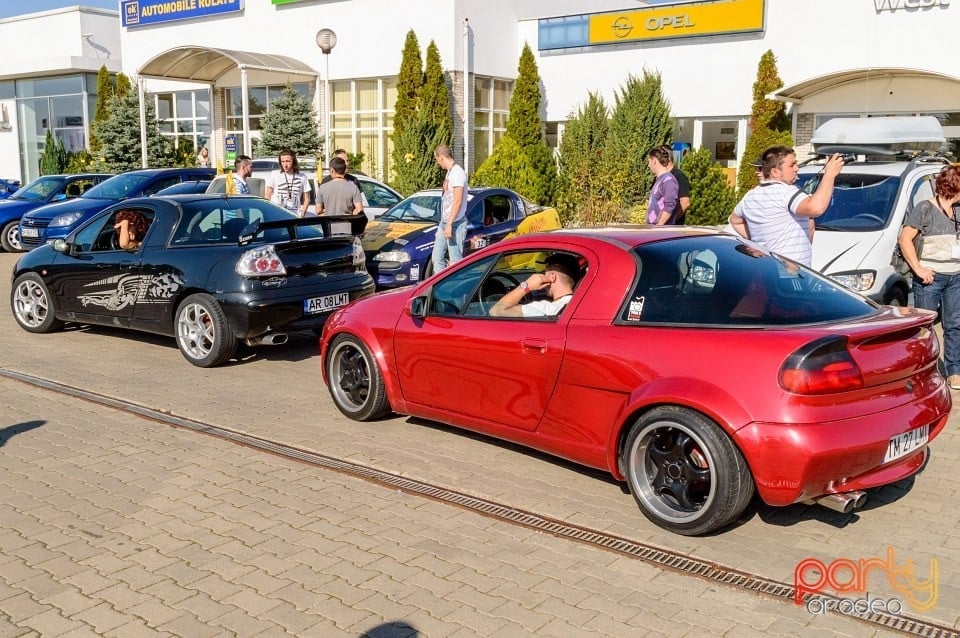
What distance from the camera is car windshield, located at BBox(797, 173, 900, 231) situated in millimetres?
9078

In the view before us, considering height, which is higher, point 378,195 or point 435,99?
point 435,99

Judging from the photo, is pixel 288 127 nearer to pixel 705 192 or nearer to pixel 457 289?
pixel 705 192

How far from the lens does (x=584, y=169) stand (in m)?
16.7

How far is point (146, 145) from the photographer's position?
1185 inches

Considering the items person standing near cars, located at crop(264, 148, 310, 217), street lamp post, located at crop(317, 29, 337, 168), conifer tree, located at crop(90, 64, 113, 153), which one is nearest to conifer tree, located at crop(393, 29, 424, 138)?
street lamp post, located at crop(317, 29, 337, 168)

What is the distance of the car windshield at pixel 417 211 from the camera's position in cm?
1313

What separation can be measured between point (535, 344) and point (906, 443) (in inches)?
78.7

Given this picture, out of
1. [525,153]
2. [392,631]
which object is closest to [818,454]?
[392,631]

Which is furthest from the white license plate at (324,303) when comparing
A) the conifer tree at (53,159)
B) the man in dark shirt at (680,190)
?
the conifer tree at (53,159)

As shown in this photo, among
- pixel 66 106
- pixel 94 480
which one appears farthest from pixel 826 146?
pixel 66 106

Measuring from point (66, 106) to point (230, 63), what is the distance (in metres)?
13.2

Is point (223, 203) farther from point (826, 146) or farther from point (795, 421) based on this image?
point (826, 146)

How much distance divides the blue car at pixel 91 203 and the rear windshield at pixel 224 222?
8.87 m

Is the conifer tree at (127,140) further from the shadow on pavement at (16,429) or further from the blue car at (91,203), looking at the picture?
the shadow on pavement at (16,429)
